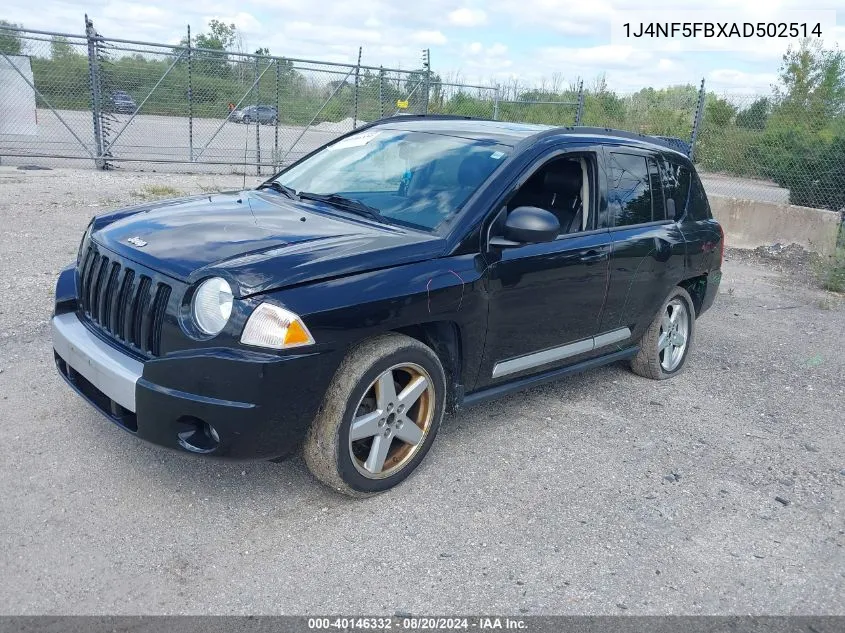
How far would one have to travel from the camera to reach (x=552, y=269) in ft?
13.6

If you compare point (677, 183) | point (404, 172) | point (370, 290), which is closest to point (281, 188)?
point (404, 172)

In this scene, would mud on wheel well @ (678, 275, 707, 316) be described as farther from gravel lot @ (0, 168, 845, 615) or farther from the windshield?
the windshield

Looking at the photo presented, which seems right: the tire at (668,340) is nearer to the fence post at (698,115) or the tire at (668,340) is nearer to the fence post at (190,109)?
the fence post at (698,115)

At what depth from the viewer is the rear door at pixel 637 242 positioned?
4.67 m

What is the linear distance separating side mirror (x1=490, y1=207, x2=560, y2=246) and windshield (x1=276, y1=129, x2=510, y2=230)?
0.28 meters

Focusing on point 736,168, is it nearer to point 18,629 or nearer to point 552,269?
point 552,269

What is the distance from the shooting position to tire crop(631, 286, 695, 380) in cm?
539

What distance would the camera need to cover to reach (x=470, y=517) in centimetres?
349

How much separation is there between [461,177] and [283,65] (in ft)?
40.7

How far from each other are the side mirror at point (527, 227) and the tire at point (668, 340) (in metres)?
1.92

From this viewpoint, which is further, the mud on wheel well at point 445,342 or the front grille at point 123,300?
the mud on wheel well at point 445,342

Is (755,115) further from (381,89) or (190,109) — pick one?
(190,109)

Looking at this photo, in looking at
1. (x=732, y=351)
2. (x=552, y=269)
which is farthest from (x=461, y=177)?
(x=732, y=351)

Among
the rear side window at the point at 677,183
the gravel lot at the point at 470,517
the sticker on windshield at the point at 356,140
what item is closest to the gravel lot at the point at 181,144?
the rear side window at the point at 677,183
